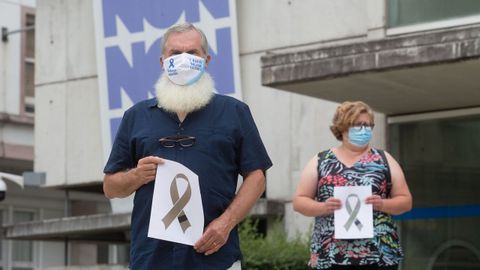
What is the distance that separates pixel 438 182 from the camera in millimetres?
13227

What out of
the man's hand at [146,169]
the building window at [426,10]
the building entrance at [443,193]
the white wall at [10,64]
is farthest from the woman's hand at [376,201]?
the white wall at [10,64]

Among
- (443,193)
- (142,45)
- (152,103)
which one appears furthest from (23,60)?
(152,103)

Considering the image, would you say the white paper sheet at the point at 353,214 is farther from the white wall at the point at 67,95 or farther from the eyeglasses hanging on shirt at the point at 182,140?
the white wall at the point at 67,95

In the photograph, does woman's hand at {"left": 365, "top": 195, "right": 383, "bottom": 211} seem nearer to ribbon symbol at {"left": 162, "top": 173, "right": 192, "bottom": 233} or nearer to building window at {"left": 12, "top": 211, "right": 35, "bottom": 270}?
ribbon symbol at {"left": 162, "top": 173, "right": 192, "bottom": 233}

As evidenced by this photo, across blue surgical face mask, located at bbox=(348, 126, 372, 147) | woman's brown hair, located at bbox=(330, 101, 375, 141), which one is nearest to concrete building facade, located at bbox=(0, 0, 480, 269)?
woman's brown hair, located at bbox=(330, 101, 375, 141)

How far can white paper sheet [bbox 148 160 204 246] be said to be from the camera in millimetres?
4922

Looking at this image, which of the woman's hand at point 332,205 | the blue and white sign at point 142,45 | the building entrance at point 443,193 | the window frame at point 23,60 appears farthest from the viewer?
the window frame at point 23,60

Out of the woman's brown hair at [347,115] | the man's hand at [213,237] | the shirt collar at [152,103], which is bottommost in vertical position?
the man's hand at [213,237]

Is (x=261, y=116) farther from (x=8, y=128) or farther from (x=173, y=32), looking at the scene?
(x=8, y=128)

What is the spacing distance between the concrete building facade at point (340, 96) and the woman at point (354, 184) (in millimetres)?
3019

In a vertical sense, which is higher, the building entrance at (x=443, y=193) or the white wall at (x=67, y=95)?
the white wall at (x=67, y=95)

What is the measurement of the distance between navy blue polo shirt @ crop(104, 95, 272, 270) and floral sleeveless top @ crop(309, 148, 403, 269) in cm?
281

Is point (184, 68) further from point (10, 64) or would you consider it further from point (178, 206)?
point (10, 64)

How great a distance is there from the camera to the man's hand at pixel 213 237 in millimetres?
4840
